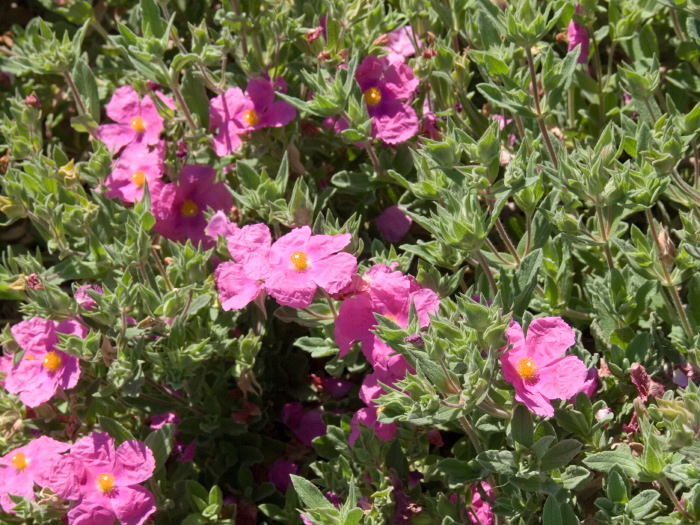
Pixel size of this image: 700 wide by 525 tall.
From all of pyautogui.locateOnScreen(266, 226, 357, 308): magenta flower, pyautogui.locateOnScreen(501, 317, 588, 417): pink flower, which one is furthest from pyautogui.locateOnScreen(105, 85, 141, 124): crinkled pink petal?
pyautogui.locateOnScreen(501, 317, 588, 417): pink flower

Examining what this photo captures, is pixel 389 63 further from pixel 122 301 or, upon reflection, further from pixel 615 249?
pixel 122 301

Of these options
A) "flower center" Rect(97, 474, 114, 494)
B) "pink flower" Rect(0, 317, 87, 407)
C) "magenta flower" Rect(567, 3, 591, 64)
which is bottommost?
"flower center" Rect(97, 474, 114, 494)

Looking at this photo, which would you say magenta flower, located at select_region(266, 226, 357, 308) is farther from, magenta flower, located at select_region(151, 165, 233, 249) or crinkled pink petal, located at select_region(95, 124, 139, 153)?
crinkled pink petal, located at select_region(95, 124, 139, 153)

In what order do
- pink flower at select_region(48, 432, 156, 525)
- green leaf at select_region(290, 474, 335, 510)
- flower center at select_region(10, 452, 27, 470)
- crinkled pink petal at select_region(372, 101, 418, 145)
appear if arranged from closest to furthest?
green leaf at select_region(290, 474, 335, 510), pink flower at select_region(48, 432, 156, 525), flower center at select_region(10, 452, 27, 470), crinkled pink petal at select_region(372, 101, 418, 145)

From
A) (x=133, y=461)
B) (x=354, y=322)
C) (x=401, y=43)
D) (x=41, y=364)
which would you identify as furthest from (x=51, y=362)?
(x=401, y=43)

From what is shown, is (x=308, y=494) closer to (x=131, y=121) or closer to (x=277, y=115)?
(x=277, y=115)

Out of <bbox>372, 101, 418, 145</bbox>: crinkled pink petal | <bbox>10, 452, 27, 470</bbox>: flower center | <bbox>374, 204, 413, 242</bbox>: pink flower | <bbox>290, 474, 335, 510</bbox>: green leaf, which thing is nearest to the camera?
<bbox>290, 474, 335, 510</bbox>: green leaf
